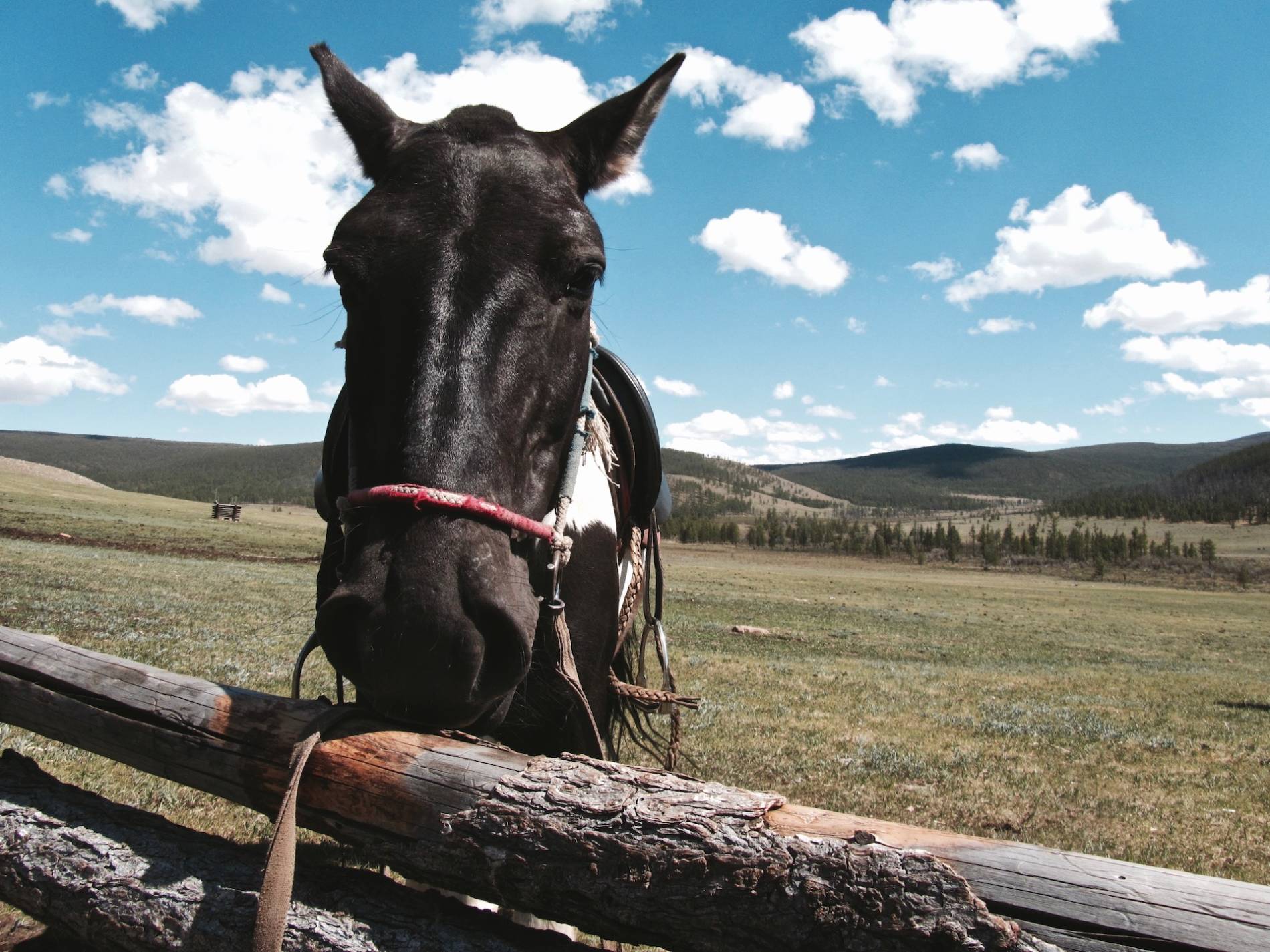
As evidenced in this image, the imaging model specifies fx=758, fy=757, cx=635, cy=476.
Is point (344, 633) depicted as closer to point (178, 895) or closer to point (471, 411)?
point (471, 411)

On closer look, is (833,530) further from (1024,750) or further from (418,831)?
(418,831)

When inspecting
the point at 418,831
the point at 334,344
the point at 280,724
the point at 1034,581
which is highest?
the point at 334,344

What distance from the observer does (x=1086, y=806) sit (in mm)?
7492

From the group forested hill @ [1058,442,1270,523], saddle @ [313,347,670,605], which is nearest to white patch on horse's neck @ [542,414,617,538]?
saddle @ [313,347,670,605]

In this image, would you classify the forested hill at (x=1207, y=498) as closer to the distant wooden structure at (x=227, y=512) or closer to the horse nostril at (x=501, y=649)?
the distant wooden structure at (x=227, y=512)

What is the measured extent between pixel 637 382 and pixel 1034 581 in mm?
81672

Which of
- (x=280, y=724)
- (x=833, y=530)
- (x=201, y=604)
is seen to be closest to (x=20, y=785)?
(x=280, y=724)

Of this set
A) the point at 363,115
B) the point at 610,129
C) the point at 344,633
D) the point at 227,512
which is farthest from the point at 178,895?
the point at 227,512

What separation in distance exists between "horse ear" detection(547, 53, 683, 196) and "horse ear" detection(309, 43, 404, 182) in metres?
0.68

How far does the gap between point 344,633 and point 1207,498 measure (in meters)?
211

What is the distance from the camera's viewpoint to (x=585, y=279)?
2.73 meters

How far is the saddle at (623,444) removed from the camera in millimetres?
3676

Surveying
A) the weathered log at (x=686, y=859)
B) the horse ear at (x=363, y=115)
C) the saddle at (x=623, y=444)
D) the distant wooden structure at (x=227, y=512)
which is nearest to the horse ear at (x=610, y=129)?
the horse ear at (x=363, y=115)

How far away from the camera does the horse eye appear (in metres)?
2.68
